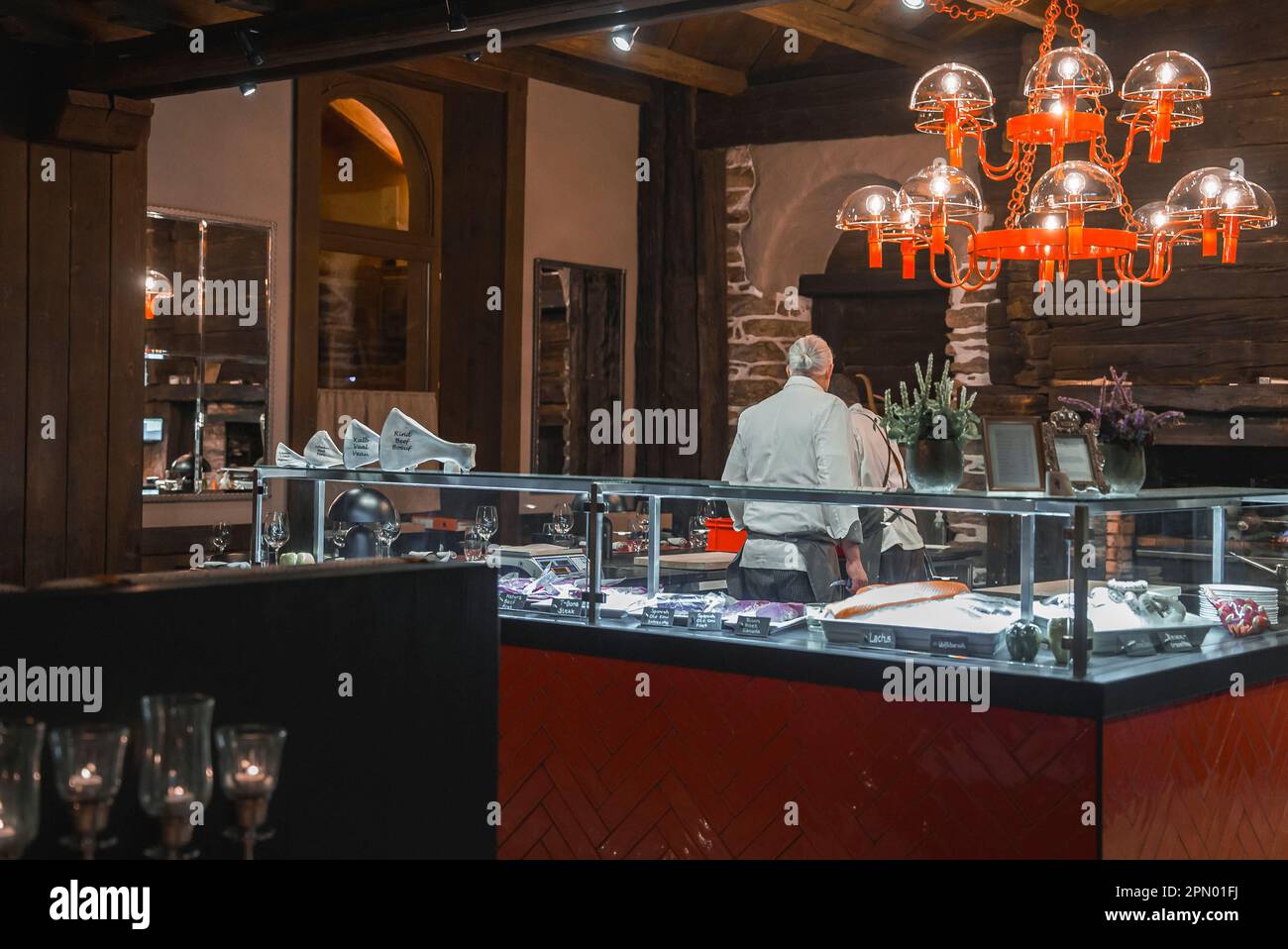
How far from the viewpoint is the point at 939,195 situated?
5387 millimetres

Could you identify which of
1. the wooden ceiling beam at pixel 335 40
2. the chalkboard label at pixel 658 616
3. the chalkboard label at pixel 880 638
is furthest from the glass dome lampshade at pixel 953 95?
the chalkboard label at pixel 880 638

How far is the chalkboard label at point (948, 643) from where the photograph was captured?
3.57 meters

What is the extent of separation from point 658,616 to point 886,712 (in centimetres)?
76

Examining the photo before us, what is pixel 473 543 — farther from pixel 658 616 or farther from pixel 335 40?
pixel 335 40

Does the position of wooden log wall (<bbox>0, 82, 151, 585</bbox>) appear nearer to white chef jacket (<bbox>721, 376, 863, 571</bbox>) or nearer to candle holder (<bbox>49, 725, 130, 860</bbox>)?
white chef jacket (<bbox>721, 376, 863, 571</bbox>)

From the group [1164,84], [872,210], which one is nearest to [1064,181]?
[1164,84]

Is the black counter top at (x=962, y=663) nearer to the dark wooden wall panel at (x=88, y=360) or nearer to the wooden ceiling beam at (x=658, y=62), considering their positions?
the dark wooden wall panel at (x=88, y=360)

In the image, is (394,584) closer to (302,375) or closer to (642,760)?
(642,760)

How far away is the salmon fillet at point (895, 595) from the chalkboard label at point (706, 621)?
33 cm

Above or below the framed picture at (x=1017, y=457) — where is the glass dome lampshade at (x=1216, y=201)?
above

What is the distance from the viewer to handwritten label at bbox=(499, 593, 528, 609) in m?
4.46

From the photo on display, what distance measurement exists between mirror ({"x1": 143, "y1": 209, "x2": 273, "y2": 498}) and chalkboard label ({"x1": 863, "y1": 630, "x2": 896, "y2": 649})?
4.75 metres

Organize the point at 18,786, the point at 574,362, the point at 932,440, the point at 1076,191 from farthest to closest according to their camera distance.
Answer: the point at 574,362, the point at 1076,191, the point at 932,440, the point at 18,786

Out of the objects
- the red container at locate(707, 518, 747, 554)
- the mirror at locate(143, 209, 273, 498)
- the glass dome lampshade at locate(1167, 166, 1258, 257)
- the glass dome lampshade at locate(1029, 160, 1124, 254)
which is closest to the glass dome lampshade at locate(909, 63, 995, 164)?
the glass dome lampshade at locate(1029, 160, 1124, 254)
